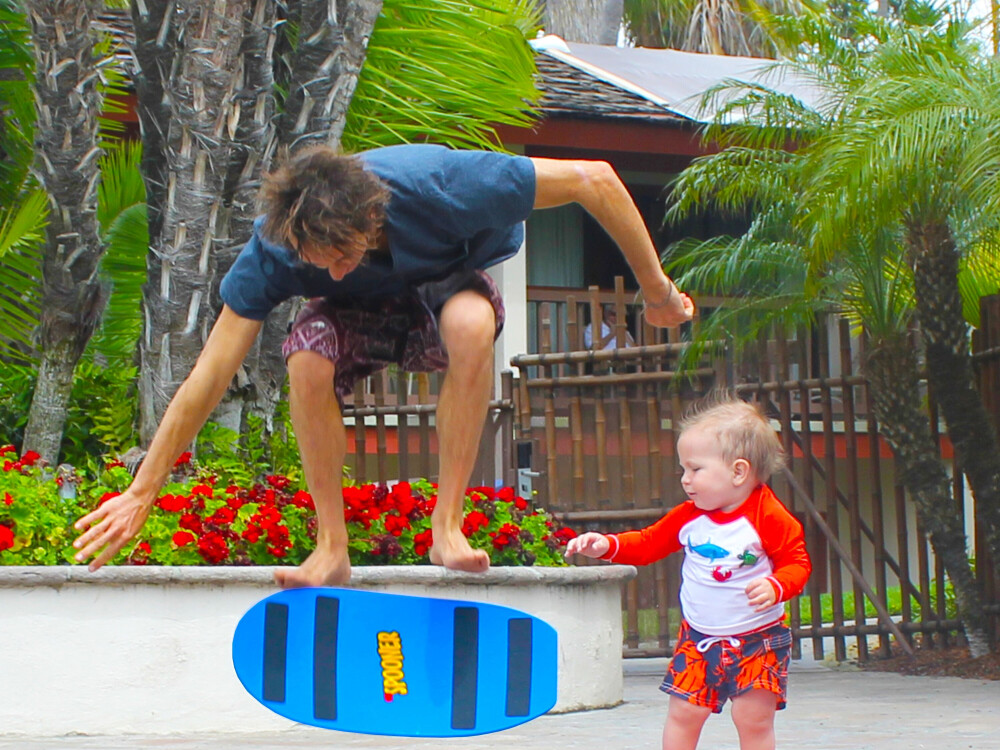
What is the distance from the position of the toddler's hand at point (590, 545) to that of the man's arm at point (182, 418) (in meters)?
1.01

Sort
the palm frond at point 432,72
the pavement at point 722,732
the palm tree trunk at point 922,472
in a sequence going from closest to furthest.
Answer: the pavement at point 722,732, the palm frond at point 432,72, the palm tree trunk at point 922,472

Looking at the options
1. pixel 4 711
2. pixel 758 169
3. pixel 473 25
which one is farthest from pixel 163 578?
pixel 758 169

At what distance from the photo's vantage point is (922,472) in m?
7.43

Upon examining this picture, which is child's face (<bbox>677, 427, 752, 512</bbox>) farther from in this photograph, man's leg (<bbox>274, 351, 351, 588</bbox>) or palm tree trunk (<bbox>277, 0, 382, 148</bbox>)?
palm tree trunk (<bbox>277, 0, 382, 148</bbox>)

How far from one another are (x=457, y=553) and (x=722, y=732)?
2.36m

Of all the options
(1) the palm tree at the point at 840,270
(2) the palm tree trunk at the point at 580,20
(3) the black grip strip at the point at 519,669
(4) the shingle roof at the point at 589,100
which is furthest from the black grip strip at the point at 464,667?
(2) the palm tree trunk at the point at 580,20

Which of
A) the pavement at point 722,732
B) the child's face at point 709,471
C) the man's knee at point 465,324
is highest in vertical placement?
the man's knee at point 465,324

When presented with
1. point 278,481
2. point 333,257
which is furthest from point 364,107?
point 333,257

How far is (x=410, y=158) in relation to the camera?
10.3 feet

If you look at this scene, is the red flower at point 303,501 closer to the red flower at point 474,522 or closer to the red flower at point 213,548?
the red flower at point 213,548

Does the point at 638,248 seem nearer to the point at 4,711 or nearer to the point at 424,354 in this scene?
the point at 424,354

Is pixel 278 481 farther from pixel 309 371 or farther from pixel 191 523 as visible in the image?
pixel 309 371

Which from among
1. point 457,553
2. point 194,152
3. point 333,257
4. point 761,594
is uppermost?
point 194,152

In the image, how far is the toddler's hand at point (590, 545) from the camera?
11.7 feet
